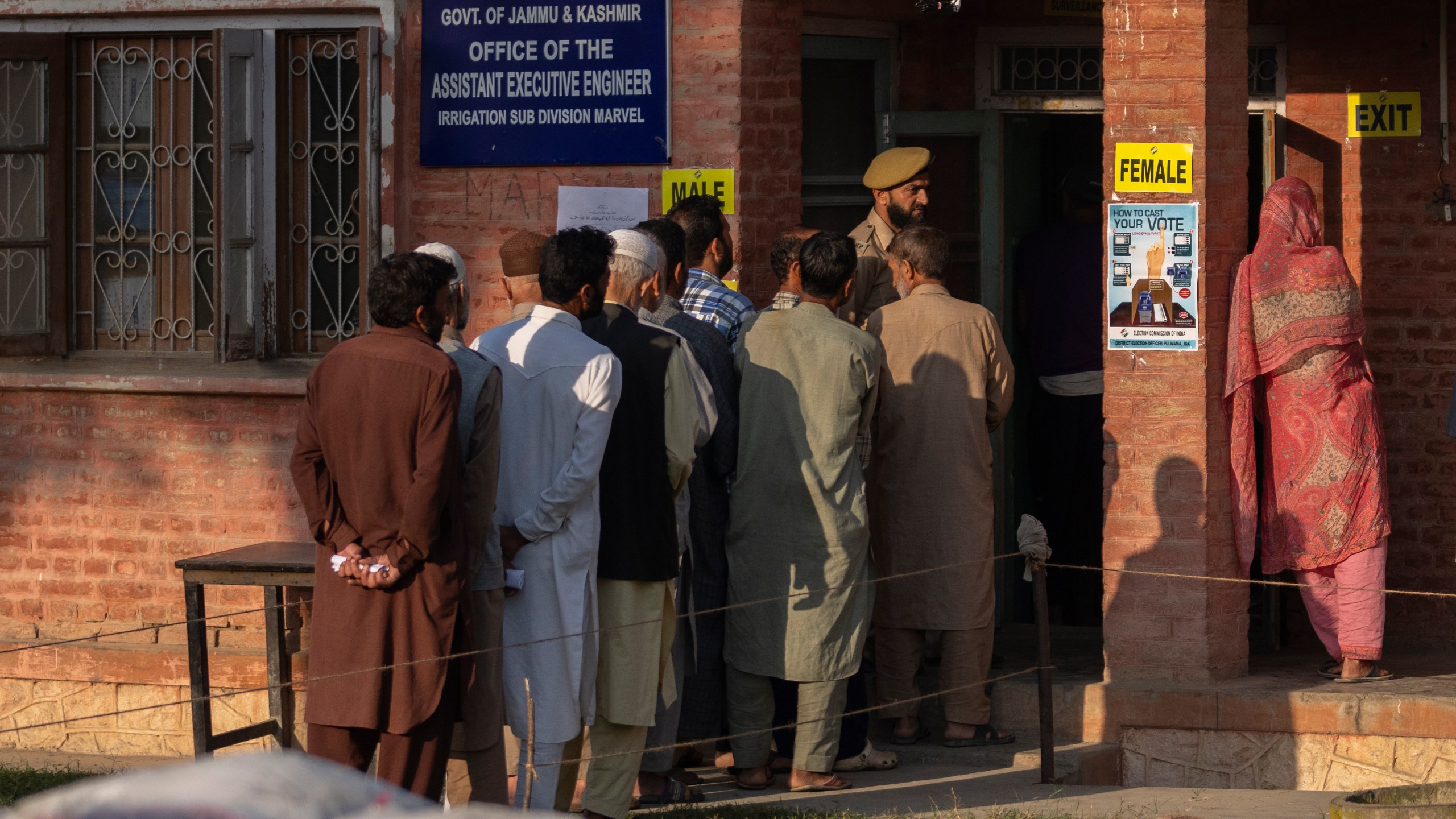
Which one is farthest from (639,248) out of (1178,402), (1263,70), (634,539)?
(1263,70)

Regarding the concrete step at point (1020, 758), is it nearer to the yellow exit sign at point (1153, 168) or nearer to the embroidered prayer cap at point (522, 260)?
the yellow exit sign at point (1153, 168)

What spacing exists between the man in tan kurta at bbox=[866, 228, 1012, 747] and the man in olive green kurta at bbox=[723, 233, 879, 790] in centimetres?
52

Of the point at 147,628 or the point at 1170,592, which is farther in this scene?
the point at 1170,592

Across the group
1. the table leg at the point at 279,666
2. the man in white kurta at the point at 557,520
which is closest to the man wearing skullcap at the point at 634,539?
the man in white kurta at the point at 557,520

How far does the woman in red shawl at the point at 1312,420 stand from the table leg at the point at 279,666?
391 centimetres

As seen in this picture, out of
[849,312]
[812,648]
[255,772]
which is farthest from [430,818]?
[849,312]

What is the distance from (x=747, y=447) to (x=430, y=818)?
3.74 m

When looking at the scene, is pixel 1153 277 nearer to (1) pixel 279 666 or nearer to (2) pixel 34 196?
(1) pixel 279 666

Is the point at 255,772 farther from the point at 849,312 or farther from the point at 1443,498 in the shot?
the point at 1443,498

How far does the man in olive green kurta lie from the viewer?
590cm

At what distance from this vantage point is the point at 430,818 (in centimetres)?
228

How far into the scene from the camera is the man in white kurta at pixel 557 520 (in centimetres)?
514

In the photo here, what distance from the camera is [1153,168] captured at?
6602 millimetres

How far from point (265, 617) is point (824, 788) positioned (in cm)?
262
